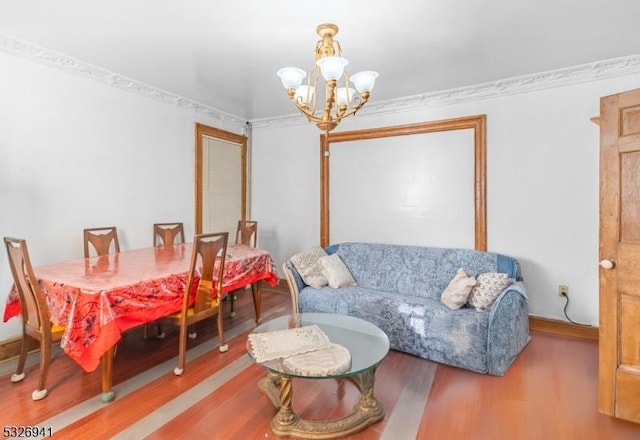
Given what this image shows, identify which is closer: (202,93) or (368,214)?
(202,93)

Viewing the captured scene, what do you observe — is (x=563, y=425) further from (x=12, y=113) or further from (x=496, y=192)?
(x=12, y=113)

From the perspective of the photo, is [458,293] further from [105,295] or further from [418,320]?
[105,295]

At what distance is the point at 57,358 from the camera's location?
8.52ft

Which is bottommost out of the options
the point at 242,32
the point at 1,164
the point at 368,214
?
the point at 368,214

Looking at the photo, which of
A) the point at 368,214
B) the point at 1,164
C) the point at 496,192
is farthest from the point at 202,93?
the point at 496,192

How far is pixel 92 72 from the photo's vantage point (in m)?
3.04

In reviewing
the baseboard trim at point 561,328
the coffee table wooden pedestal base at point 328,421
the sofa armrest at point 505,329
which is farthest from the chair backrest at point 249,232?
the baseboard trim at point 561,328

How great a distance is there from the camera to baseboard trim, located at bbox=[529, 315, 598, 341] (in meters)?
3.04

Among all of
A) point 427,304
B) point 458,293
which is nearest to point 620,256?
point 458,293

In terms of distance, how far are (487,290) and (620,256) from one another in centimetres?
94

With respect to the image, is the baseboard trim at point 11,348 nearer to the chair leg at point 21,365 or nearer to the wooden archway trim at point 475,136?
the chair leg at point 21,365

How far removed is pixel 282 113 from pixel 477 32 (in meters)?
2.69

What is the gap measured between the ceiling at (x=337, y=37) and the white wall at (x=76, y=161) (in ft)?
1.13

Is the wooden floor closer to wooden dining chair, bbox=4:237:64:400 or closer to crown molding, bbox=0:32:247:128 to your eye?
wooden dining chair, bbox=4:237:64:400
